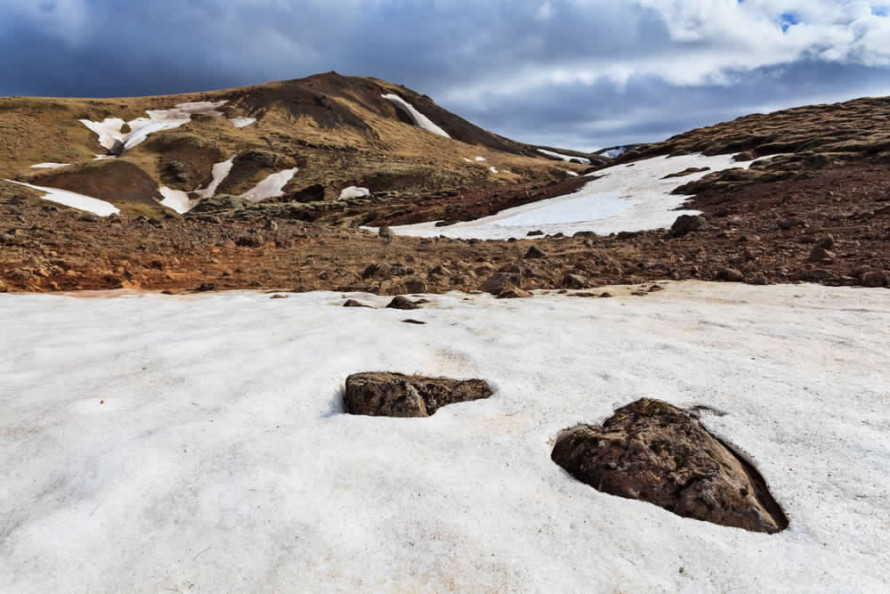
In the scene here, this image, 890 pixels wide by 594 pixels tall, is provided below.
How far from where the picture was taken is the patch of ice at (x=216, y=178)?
55.1 metres

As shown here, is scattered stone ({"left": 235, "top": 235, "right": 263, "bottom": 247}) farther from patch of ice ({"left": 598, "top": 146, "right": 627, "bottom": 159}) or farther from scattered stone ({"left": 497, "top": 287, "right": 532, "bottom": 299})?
patch of ice ({"left": 598, "top": 146, "right": 627, "bottom": 159})

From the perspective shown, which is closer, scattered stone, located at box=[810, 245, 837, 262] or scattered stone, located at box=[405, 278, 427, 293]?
scattered stone, located at box=[405, 278, 427, 293]

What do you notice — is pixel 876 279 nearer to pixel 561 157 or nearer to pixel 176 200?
pixel 176 200

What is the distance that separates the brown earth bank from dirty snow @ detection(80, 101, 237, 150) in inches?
2583

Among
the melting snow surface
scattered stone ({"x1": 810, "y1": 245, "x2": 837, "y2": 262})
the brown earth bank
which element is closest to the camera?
the brown earth bank

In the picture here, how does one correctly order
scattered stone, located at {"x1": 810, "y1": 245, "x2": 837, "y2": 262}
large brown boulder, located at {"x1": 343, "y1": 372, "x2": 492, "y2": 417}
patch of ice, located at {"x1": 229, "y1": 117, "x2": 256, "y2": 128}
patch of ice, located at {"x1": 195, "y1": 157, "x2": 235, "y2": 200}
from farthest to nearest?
patch of ice, located at {"x1": 229, "y1": 117, "x2": 256, "y2": 128}
patch of ice, located at {"x1": 195, "y1": 157, "x2": 235, "y2": 200}
scattered stone, located at {"x1": 810, "y1": 245, "x2": 837, "y2": 262}
large brown boulder, located at {"x1": 343, "y1": 372, "x2": 492, "y2": 417}

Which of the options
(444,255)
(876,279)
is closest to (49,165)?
(444,255)

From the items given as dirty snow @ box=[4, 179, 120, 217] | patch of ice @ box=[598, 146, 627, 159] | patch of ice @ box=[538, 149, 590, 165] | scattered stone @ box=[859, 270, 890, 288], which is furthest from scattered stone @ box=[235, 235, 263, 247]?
patch of ice @ box=[598, 146, 627, 159]

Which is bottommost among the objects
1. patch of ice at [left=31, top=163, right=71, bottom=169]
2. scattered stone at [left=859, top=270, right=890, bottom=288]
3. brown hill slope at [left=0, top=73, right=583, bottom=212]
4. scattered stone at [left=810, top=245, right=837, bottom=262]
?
scattered stone at [left=859, top=270, right=890, bottom=288]

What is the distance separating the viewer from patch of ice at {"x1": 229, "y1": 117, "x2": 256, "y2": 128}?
7694 cm

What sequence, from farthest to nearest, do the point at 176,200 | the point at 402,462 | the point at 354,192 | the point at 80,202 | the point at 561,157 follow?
the point at 561,157 < the point at 176,200 < the point at 354,192 < the point at 80,202 < the point at 402,462

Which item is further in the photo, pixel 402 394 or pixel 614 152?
pixel 614 152

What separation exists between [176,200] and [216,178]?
22.6 feet

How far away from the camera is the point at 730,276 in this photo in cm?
886
